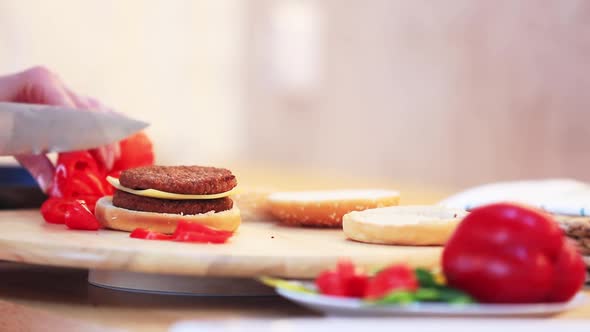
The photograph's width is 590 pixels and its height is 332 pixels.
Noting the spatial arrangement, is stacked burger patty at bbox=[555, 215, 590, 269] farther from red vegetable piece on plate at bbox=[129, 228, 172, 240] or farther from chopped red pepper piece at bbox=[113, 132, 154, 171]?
chopped red pepper piece at bbox=[113, 132, 154, 171]

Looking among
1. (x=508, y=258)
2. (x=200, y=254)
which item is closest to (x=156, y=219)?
(x=200, y=254)

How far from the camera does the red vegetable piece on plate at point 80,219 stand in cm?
123

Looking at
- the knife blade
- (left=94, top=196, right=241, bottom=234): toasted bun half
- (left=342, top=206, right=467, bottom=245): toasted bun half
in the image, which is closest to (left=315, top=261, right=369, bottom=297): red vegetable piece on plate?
(left=342, top=206, right=467, bottom=245): toasted bun half

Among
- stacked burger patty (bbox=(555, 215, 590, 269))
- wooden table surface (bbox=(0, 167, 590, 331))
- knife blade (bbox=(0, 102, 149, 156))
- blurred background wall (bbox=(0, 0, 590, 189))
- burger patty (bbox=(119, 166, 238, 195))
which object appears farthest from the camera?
blurred background wall (bbox=(0, 0, 590, 189))

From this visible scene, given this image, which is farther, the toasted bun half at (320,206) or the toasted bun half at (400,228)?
the toasted bun half at (320,206)

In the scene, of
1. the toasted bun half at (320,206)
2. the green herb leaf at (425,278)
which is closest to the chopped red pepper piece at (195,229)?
the toasted bun half at (320,206)

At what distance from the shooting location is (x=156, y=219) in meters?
1.19

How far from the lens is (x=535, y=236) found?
0.77m

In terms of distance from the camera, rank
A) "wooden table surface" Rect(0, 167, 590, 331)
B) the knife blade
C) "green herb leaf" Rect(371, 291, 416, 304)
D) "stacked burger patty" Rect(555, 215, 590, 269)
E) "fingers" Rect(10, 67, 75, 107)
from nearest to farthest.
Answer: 1. "green herb leaf" Rect(371, 291, 416, 304)
2. "wooden table surface" Rect(0, 167, 590, 331)
3. "stacked burger patty" Rect(555, 215, 590, 269)
4. the knife blade
5. "fingers" Rect(10, 67, 75, 107)

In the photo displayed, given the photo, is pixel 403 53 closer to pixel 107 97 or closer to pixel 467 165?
pixel 467 165

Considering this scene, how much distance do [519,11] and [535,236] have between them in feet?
12.3

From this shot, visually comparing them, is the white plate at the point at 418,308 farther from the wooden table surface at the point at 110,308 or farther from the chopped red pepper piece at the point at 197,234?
the chopped red pepper piece at the point at 197,234

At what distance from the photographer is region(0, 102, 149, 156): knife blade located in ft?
4.29

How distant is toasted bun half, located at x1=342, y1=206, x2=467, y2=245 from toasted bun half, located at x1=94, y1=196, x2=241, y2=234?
183mm
